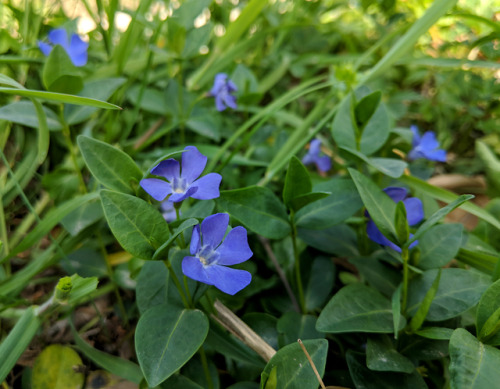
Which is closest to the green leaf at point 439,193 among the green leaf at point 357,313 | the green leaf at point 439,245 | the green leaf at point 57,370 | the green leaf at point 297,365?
the green leaf at point 439,245

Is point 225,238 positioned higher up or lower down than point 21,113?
lower down

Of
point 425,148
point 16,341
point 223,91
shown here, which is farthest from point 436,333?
point 223,91

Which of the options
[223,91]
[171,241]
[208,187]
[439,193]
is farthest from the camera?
[223,91]

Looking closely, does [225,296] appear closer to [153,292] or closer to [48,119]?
[153,292]

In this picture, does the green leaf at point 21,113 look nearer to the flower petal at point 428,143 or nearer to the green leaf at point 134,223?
the green leaf at point 134,223

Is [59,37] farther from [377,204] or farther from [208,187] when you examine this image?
[377,204]

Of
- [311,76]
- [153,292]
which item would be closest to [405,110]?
[311,76]
